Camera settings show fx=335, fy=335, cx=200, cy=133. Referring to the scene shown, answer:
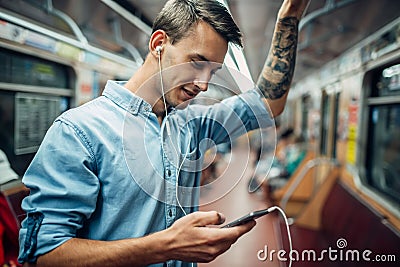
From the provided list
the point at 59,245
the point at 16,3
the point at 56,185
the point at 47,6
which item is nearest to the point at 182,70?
the point at 56,185

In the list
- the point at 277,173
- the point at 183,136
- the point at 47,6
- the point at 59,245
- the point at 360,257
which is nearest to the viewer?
the point at 59,245

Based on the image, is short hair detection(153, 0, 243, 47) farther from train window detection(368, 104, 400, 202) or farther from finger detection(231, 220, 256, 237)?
train window detection(368, 104, 400, 202)

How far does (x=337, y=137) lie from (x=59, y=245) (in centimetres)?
305

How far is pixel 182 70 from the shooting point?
3.06 feet

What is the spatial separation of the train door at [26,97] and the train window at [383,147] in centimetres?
A: 176

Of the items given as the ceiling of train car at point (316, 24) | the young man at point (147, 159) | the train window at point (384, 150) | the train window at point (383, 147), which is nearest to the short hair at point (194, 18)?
the young man at point (147, 159)

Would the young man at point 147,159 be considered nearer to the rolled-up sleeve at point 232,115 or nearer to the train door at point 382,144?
the rolled-up sleeve at point 232,115

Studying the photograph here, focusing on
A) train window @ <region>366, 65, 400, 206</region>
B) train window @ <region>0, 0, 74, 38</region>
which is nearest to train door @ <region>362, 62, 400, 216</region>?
train window @ <region>366, 65, 400, 206</region>

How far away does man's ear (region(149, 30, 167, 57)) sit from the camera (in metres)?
0.94

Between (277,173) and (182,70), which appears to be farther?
(277,173)

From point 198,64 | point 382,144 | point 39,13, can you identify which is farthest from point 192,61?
point 382,144

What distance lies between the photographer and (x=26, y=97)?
4.78 feet

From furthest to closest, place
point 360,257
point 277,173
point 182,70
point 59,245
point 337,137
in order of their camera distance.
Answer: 1. point 277,173
2. point 337,137
3. point 360,257
4. point 182,70
5. point 59,245

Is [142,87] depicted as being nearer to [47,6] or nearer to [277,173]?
[47,6]
